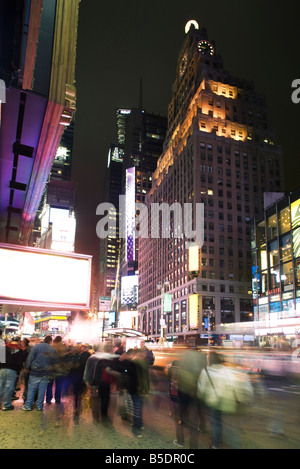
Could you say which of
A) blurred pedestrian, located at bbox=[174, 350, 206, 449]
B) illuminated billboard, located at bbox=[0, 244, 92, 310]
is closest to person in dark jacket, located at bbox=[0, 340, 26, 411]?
illuminated billboard, located at bbox=[0, 244, 92, 310]

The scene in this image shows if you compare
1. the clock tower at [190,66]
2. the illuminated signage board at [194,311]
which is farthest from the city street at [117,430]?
the clock tower at [190,66]

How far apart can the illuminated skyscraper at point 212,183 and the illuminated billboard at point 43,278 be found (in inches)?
2887

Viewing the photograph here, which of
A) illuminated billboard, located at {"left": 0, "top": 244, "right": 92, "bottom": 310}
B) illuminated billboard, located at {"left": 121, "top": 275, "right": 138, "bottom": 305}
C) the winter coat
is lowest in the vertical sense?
the winter coat

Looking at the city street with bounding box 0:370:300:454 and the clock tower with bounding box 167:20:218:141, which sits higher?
the clock tower with bounding box 167:20:218:141

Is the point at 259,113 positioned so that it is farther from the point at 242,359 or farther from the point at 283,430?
the point at 283,430

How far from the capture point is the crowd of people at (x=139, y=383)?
6047mm

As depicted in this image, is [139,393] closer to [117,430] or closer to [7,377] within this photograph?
[117,430]

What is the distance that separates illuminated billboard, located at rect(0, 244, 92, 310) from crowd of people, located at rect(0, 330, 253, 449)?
1.95 meters

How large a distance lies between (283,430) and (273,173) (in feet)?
326

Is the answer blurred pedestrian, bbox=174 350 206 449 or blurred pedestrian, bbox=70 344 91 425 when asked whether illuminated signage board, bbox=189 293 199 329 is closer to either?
blurred pedestrian, bbox=70 344 91 425

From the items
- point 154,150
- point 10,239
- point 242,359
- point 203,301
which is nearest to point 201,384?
point 10,239

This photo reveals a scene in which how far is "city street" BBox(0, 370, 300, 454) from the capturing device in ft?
21.3

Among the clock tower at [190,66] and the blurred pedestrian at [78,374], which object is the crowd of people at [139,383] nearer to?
the blurred pedestrian at [78,374]

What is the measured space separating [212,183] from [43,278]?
85150 millimetres
